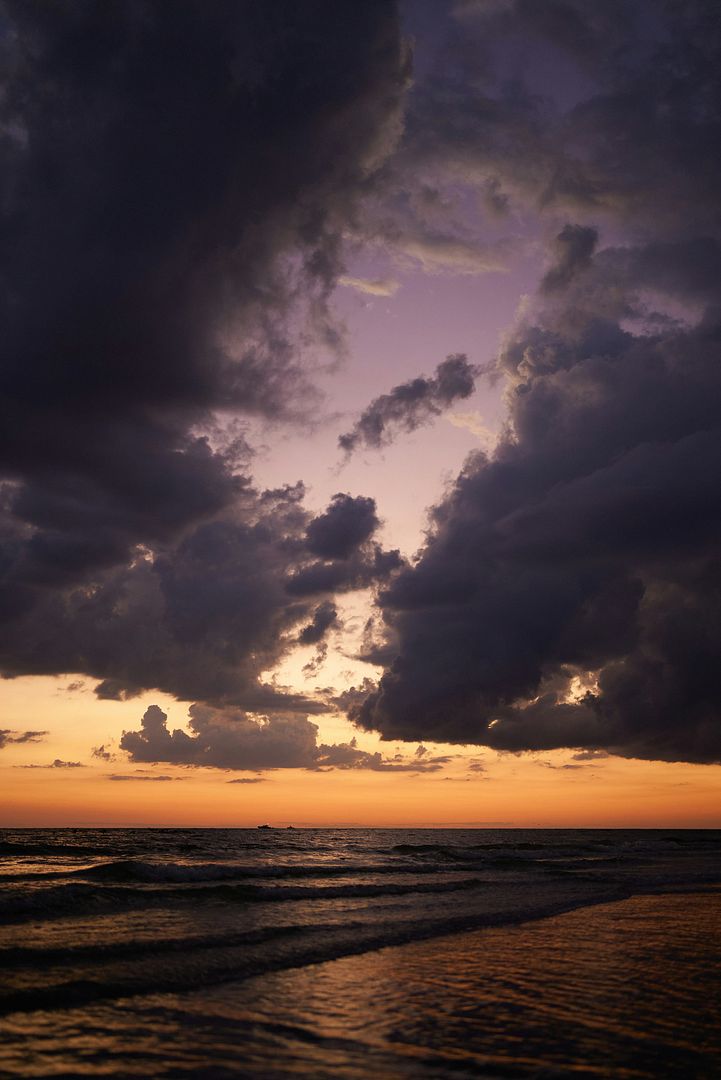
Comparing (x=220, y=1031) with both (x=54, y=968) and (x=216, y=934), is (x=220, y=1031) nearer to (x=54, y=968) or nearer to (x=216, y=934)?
(x=54, y=968)

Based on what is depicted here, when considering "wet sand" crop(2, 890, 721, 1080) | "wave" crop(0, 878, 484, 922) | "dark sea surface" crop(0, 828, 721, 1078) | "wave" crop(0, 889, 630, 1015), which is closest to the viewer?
"wet sand" crop(2, 890, 721, 1080)

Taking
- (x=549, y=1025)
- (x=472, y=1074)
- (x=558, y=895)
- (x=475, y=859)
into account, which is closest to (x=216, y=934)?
(x=549, y=1025)

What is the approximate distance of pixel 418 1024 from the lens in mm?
10516

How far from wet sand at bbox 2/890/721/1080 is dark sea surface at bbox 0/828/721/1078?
0.04 meters

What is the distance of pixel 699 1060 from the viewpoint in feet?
30.0

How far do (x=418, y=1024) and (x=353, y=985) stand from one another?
3083mm

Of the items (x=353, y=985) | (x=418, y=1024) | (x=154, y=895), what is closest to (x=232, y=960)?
(x=353, y=985)

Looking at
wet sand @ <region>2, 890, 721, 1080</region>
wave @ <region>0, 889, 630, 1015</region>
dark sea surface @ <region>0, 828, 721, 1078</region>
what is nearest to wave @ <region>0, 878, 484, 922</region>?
dark sea surface @ <region>0, 828, 721, 1078</region>

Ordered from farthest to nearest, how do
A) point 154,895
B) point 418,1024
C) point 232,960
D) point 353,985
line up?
1. point 154,895
2. point 232,960
3. point 353,985
4. point 418,1024

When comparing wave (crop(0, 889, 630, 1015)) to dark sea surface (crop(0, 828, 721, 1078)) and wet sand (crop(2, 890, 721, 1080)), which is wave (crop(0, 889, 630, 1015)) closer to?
dark sea surface (crop(0, 828, 721, 1078))

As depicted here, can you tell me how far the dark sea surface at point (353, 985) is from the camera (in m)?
9.08

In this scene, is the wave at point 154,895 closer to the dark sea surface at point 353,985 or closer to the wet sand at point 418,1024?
the dark sea surface at point 353,985

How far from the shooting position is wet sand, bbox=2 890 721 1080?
877 cm

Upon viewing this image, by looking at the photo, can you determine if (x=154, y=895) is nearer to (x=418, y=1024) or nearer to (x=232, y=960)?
(x=232, y=960)
